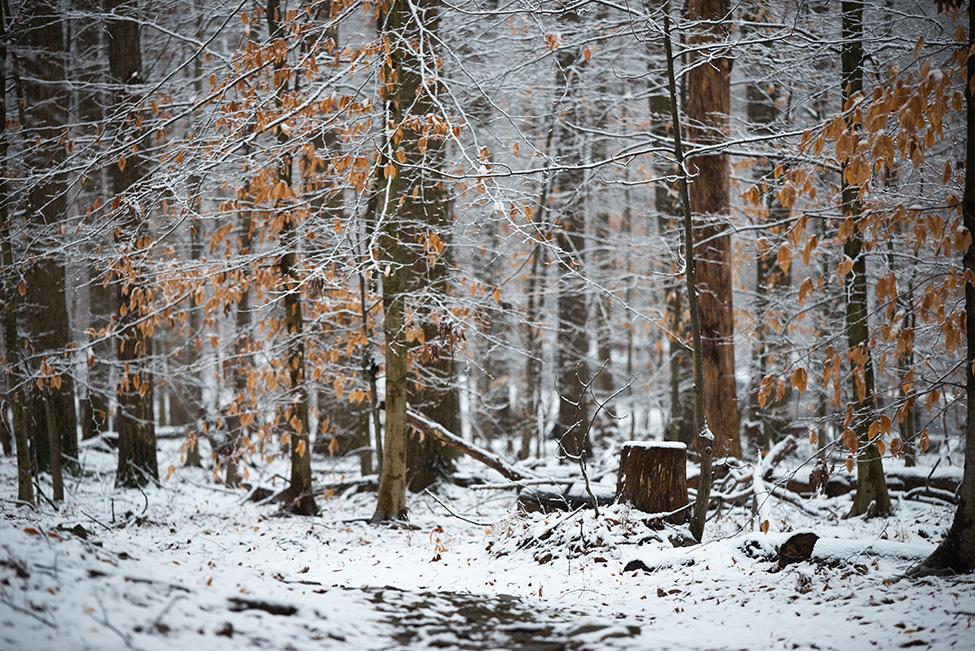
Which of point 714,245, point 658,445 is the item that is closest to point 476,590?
point 658,445

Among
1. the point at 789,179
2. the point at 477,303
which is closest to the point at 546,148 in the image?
the point at 477,303

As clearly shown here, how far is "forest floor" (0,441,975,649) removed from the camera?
11.3 feet

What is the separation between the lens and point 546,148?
13977 mm

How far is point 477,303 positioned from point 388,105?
2.44 metres

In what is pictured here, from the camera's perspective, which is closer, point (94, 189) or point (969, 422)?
point (969, 422)

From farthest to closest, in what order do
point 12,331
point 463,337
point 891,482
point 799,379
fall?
point 891,482
point 12,331
point 463,337
point 799,379

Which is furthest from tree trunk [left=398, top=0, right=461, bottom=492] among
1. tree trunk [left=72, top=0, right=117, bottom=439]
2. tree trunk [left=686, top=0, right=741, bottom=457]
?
tree trunk [left=72, top=0, right=117, bottom=439]

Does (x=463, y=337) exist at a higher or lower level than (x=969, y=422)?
higher

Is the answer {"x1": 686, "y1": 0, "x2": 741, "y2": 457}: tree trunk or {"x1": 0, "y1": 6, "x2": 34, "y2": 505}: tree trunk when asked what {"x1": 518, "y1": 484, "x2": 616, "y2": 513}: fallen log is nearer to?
{"x1": 686, "y1": 0, "x2": 741, "y2": 457}: tree trunk

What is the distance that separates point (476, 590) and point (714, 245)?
6.42 m

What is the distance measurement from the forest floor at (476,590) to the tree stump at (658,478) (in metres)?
0.29

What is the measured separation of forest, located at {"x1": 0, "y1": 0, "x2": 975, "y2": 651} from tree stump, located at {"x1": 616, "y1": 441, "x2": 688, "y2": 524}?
23 millimetres

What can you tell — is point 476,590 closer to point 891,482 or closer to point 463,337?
point 463,337

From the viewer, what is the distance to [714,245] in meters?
10.2
